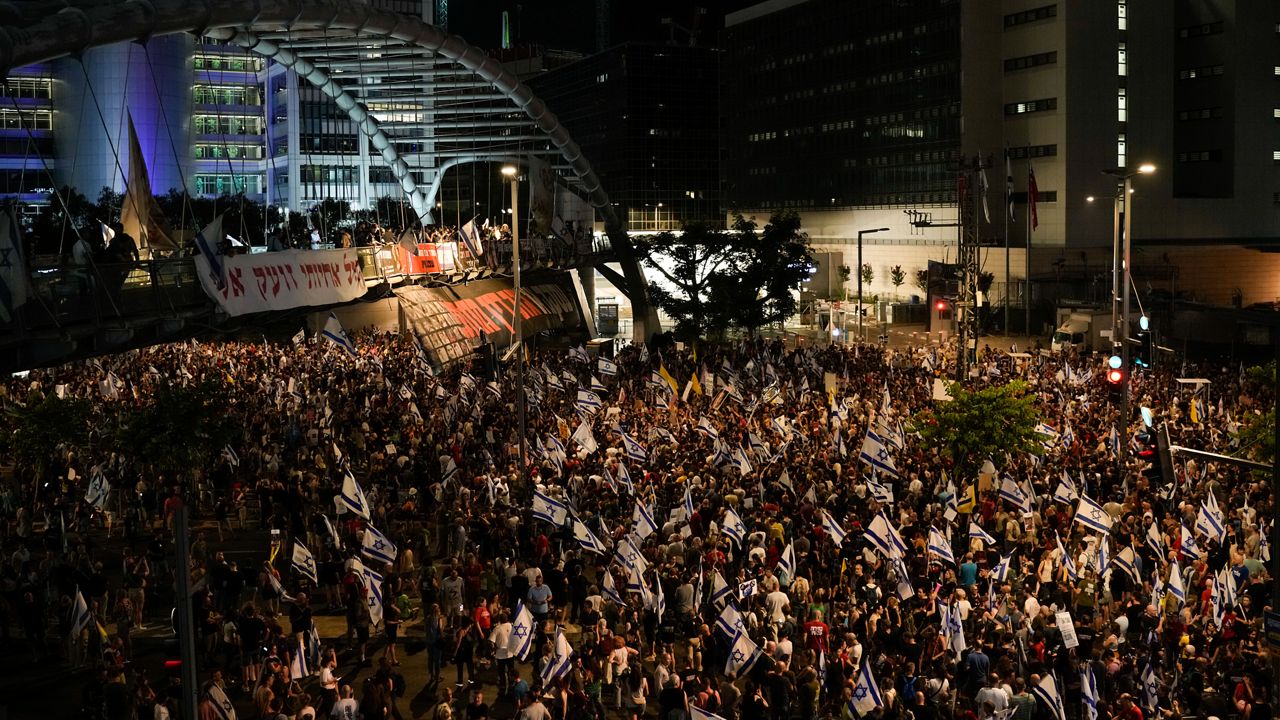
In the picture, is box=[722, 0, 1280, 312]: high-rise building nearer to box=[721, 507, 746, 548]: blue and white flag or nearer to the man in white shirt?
box=[721, 507, 746, 548]: blue and white flag

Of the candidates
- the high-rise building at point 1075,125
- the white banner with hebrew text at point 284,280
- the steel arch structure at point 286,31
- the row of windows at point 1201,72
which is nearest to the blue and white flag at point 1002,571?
the white banner with hebrew text at point 284,280

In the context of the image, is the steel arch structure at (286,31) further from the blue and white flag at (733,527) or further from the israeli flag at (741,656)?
the israeli flag at (741,656)

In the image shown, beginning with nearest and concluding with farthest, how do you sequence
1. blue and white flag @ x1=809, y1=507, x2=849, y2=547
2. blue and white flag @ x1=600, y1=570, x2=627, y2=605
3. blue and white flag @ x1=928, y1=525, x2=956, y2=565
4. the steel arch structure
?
blue and white flag @ x1=600, y1=570, x2=627, y2=605 < blue and white flag @ x1=928, y1=525, x2=956, y2=565 < blue and white flag @ x1=809, y1=507, x2=849, y2=547 < the steel arch structure

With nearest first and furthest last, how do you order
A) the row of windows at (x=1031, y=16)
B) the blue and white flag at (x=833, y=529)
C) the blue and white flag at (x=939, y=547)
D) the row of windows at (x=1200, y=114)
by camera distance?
1. the blue and white flag at (x=939, y=547)
2. the blue and white flag at (x=833, y=529)
3. the row of windows at (x=1031, y=16)
4. the row of windows at (x=1200, y=114)

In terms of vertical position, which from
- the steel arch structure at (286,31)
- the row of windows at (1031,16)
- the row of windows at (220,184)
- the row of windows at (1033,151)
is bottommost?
the steel arch structure at (286,31)

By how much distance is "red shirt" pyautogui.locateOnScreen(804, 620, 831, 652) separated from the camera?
15.7 meters

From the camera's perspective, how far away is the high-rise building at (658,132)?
141000mm

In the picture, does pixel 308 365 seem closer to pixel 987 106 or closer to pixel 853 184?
pixel 987 106

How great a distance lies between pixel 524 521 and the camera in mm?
22672

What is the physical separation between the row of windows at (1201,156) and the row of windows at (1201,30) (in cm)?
816

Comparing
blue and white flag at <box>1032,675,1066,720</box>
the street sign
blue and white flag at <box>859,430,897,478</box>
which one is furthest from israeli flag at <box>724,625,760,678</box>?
blue and white flag at <box>859,430,897,478</box>


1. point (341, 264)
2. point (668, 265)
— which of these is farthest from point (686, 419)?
point (668, 265)

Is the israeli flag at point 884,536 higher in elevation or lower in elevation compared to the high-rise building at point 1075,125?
lower

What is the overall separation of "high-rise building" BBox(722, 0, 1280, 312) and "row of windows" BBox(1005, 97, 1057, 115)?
82 millimetres
